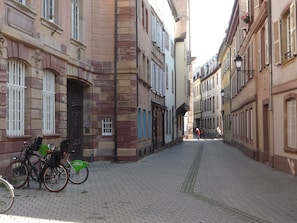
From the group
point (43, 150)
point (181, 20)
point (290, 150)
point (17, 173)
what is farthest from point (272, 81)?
point (181, 20)

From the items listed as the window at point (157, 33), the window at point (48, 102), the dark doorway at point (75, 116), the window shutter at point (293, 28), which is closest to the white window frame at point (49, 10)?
the window at point (48, 102)

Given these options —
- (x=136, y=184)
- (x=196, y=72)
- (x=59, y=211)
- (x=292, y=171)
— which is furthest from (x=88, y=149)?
(x=196, y=72)

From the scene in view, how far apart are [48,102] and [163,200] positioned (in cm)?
654

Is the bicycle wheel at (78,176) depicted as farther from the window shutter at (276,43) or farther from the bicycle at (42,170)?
the window shutter at (276,43)

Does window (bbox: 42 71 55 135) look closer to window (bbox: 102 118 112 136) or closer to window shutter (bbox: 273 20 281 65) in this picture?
window (bbox: 102 118 112 136)

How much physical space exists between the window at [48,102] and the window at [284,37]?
303 inches

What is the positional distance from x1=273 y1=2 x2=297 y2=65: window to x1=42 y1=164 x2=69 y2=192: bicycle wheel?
8.08 m

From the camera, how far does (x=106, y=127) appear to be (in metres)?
20.5

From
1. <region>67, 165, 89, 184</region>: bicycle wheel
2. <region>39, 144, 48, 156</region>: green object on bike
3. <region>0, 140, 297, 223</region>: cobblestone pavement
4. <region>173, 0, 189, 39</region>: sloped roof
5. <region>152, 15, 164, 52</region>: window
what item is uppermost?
<region>173, 0, 189, 39</region>: sloped roof

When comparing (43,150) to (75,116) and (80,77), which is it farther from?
(75,116)

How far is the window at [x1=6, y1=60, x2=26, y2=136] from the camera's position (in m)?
12.6

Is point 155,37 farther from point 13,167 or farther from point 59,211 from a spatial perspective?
point 59,211

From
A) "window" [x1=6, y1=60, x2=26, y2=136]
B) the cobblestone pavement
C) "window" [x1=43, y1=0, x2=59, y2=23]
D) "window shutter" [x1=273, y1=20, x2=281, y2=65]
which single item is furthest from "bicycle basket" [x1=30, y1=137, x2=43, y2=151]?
"window shutter" [x1=273, y1=20, x2=281, y2=65]

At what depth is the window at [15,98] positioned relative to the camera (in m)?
12.6
